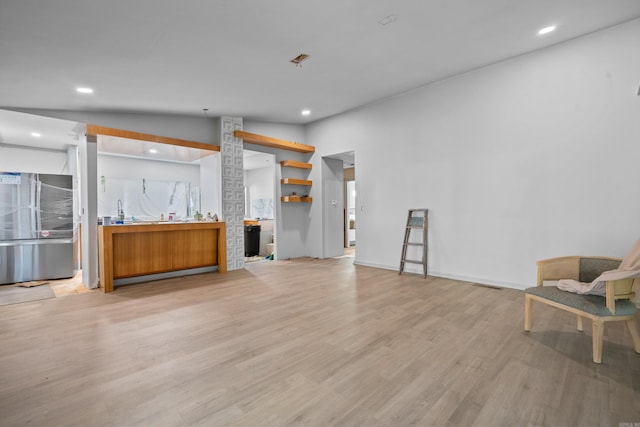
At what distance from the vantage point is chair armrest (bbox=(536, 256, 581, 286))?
2.71 m

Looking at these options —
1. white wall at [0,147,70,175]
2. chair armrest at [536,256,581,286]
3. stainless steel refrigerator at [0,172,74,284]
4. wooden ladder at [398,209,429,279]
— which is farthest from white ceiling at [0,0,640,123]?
chair armrest at [536,256,581,286]

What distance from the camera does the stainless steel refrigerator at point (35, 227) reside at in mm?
4746

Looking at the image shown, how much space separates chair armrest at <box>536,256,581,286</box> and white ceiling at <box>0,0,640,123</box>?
8.19ft

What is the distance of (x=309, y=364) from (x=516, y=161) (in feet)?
12.6

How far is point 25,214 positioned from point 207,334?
4598mm

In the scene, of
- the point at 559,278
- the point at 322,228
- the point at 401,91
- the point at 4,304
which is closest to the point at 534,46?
the point at 401,91

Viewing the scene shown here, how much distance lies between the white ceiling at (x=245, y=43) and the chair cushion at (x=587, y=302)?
2722mm

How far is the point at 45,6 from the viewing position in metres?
2.34

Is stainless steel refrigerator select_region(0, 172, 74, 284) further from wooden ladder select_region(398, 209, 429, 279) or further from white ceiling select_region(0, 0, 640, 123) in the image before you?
wooden ladder select_region(398, 209, 429, 279)

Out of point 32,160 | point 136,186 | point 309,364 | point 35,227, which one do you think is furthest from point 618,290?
point 32,160

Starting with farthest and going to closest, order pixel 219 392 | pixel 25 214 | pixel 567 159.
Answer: pixel 25 214
pixel 567 159
pixel 219 392

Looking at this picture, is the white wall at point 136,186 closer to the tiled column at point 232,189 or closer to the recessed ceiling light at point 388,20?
the tiled column at point 232,189

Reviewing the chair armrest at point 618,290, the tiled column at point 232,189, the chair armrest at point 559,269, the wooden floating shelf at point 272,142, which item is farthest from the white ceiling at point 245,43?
the chair armrest at point 618,290

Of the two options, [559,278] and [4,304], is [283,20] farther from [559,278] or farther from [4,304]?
[4,304]
